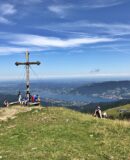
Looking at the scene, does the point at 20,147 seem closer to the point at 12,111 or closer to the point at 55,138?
the point at 55,138

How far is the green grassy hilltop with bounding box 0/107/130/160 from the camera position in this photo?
1845 cm

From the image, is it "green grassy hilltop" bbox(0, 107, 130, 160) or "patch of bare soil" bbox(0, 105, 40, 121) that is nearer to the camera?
"green grassy hilltop" bbox(0, 107, 130, 160)

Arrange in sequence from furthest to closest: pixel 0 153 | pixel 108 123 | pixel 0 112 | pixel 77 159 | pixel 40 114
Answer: pixel 0 112, pixel 40 114, pixel 108 123, pixel 0 153, pixel 77 159

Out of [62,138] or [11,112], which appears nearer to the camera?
[62,138]

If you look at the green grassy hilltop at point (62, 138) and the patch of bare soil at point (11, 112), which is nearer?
the green grassy hilltop at point (62, 138)

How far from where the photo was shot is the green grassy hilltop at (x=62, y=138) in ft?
60.5

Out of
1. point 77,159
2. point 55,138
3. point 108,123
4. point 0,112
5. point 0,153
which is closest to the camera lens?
point 77,159

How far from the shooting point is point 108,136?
76.1 feet

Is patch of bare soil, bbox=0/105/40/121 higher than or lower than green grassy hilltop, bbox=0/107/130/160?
higher

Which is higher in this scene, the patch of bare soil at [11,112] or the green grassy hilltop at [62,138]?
the patch of bare soil at [11,112]

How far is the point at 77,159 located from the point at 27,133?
28.2ft

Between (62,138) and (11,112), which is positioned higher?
(11,112)

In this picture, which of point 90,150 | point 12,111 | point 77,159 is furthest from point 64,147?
point 12,111

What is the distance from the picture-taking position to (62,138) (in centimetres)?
2298
